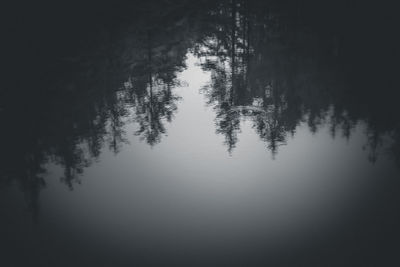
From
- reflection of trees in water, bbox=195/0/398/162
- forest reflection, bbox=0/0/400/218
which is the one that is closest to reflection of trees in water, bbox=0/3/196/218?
forest reflection, bbox=0/0/400/218

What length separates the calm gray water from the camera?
7160mm

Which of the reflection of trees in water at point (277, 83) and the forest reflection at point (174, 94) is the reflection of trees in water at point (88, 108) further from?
the reflection of trees in water at point (277, 83)

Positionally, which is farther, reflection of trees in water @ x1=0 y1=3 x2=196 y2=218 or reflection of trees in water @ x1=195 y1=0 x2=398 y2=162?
reflection of trees in water @ x1=195 y1=0 x2=398 y2=162

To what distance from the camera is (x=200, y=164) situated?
30.4 feet

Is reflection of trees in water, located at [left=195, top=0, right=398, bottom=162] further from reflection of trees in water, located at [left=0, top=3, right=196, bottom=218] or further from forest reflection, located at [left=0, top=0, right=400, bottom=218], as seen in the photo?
reflection of trees in water, located at [left=0, top=3, right=196, bottom=218]

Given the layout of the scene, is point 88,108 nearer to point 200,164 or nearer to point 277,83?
point 200,164

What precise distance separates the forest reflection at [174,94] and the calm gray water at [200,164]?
0.20 feet

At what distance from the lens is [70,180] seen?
8867mm

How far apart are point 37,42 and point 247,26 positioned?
32.9ft

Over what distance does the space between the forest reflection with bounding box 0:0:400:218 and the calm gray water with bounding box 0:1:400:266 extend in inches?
2.4

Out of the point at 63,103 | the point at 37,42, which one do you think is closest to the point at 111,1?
the point at 37,42

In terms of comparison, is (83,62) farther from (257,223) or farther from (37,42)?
(257,223)

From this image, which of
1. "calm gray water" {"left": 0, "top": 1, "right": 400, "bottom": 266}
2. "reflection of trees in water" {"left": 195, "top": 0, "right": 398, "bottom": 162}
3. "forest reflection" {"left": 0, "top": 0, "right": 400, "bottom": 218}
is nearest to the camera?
"calm gray water" {"left": 0, "top": 1, "right": 400, "bottom": 266}

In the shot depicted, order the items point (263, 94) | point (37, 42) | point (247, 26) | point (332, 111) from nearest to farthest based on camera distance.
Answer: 1. point (332, 111)
2. point (263, 94)
3. point (37, 42)
4. point (247, 26)
